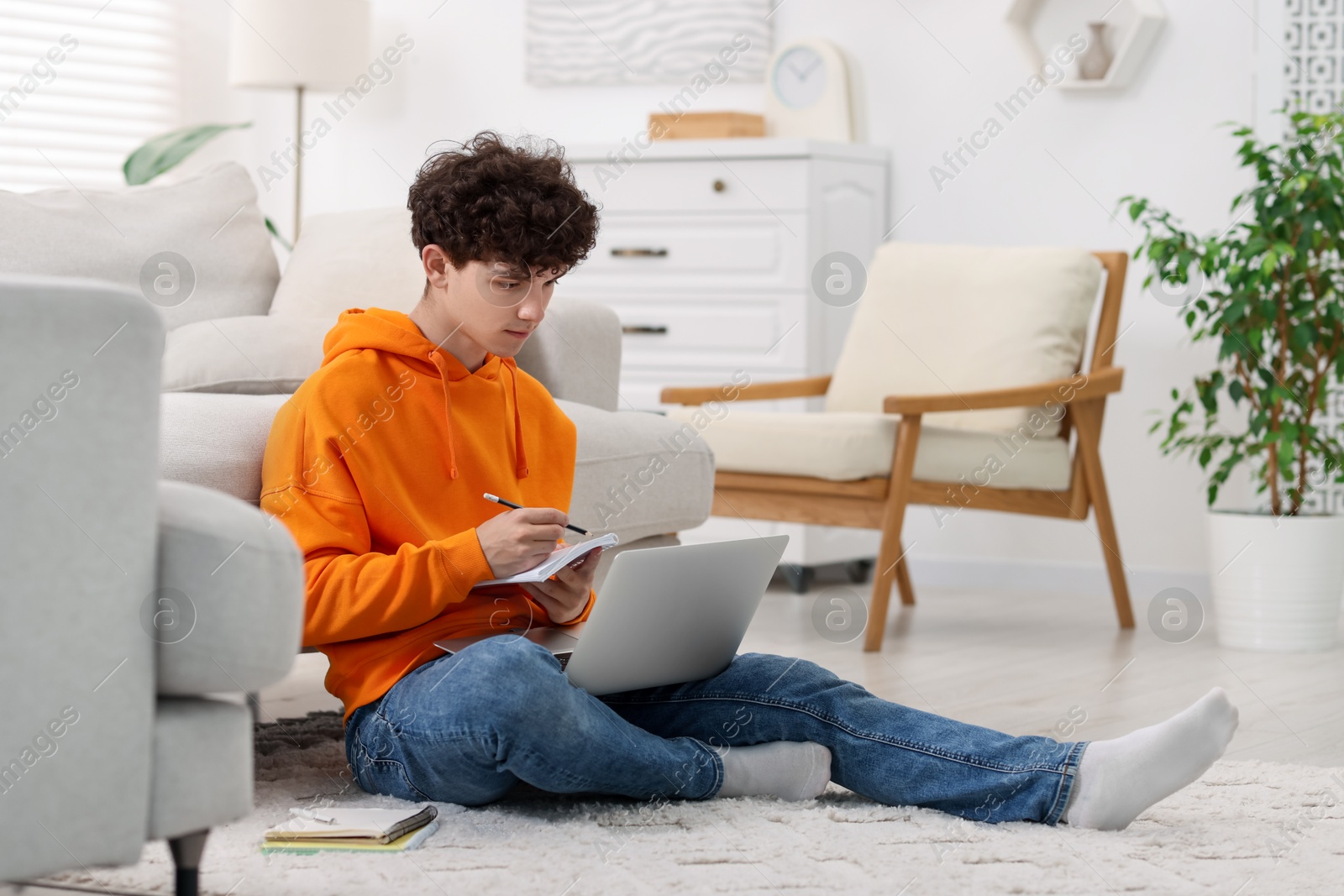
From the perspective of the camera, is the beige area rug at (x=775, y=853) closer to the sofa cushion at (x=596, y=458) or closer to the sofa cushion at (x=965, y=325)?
the sofa cushion at (x=596, y=458)

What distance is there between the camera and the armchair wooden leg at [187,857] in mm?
1159

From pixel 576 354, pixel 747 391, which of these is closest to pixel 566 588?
pixel 576 354

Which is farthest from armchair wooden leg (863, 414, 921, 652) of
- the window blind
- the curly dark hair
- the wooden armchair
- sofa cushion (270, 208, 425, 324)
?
the window blind

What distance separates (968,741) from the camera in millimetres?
1643

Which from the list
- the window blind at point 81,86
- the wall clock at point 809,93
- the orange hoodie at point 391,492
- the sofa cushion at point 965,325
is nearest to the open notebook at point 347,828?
the orange hoodie at point 391,492

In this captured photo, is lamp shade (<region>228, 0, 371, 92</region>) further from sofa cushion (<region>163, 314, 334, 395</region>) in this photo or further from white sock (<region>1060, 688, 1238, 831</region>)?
white sock (<region>1060, 688, 1238, 831</region>)

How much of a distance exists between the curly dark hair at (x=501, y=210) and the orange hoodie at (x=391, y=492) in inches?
5.0

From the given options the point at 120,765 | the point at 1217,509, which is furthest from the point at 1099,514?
the point at 120,765

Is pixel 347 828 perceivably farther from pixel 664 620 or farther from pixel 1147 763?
pixel 1147 763

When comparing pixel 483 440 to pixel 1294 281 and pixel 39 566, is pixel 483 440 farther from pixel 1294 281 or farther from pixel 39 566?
pixel 1294 281

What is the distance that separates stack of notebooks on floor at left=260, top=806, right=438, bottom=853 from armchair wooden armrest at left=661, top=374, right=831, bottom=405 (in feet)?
6.01

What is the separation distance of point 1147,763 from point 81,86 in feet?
12.4

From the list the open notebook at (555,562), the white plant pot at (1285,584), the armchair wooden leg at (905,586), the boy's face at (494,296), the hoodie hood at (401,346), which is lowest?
the armchair wooden leg at (905,586)

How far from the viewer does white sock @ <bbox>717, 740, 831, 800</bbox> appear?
171 centimetres
